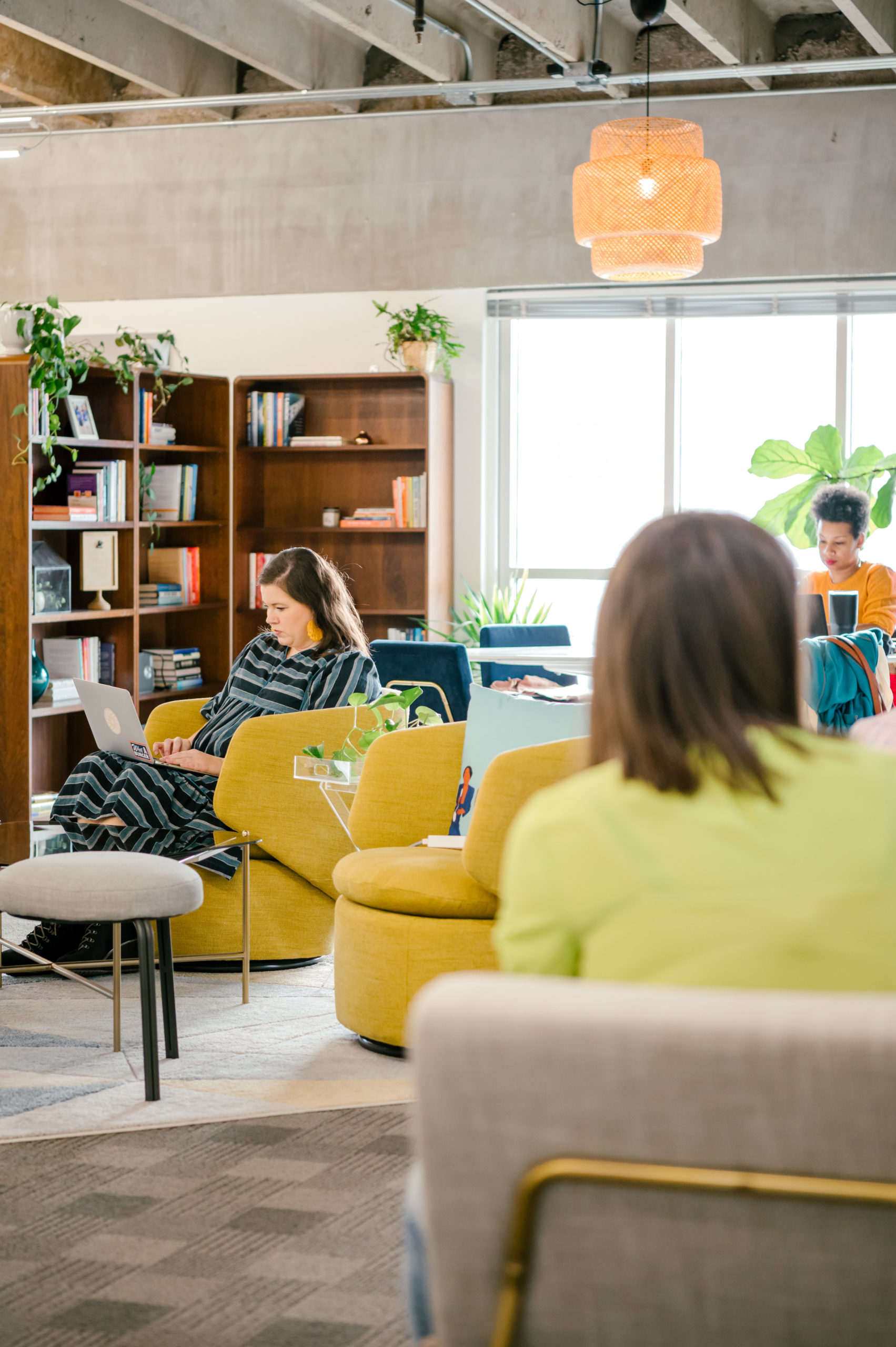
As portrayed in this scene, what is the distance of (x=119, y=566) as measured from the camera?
6.77 metres

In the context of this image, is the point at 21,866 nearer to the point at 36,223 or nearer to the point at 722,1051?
the point at 722,1051

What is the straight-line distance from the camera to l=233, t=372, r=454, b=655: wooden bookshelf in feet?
25.7

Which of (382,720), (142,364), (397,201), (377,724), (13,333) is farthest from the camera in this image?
(397,201)

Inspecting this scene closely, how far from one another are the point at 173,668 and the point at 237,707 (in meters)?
2.74

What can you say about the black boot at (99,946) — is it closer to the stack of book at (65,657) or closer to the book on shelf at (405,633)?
the stack of book at (65,657)

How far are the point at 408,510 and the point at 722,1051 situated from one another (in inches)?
265

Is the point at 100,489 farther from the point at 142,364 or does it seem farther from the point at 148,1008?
the point at 148,1008

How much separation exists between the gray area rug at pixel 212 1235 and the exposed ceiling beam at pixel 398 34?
5.07m

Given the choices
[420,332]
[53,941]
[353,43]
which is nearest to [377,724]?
[53,941]

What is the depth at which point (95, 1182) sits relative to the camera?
2.77 m

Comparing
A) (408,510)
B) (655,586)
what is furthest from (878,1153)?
(408,510)

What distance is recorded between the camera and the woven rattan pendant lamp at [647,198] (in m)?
5.86

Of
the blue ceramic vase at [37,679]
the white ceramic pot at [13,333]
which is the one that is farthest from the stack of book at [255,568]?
the white ceramic pot at [13,333]

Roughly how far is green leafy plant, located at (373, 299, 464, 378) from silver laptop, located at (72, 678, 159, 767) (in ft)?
12.2
